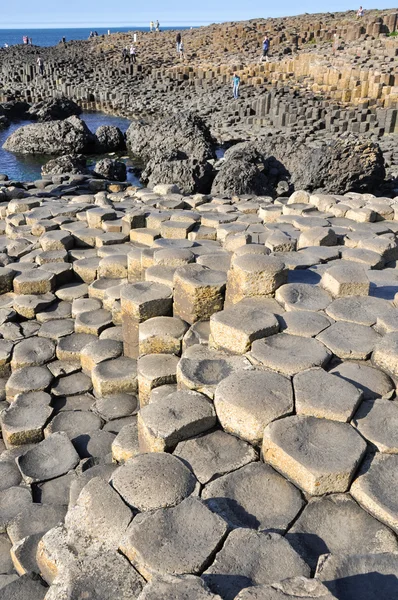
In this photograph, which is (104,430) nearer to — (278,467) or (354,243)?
(278,467)

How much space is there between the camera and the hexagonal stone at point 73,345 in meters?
4.16

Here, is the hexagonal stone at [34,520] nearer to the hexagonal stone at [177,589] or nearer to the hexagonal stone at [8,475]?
the hexagonal stone at [8,475]

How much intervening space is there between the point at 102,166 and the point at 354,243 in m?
9.14

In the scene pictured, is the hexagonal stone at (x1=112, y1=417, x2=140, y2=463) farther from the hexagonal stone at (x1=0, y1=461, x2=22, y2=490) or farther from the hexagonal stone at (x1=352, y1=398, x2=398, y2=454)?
the hexagonal stone at (x1=352, y1=398, x2=398, y2=454)

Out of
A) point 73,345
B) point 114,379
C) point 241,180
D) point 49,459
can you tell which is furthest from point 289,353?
point 241,180

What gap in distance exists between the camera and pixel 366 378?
2793mm

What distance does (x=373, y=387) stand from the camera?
8.95ft

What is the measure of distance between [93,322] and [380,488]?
2945 mm

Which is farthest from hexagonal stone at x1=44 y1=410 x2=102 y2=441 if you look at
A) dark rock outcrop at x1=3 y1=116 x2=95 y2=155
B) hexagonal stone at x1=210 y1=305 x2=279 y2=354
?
dark rock outcrop at x1=3 y1=116 x2=95 y2=155

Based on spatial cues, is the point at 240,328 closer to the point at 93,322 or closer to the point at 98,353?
the point at 98,353

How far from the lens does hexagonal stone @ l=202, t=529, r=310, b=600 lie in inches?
69.4

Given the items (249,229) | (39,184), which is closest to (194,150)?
(39,184)

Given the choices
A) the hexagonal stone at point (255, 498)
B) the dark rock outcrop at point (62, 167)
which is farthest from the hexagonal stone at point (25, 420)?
the dark rock outcrop at point (62, 167)

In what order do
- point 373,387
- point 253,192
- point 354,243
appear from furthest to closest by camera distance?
point 253,192
point 354,243
point 373,387
